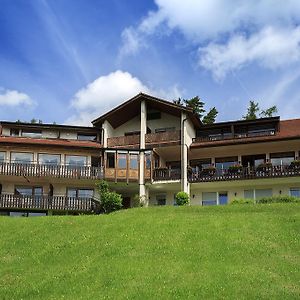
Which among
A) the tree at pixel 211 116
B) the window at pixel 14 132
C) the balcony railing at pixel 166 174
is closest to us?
the balcony railing at pixel 166 174

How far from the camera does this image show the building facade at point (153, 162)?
130 feet

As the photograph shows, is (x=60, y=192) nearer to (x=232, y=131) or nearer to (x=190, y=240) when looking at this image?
(x=232, y=131)

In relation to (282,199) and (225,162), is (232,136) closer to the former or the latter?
(225,162)

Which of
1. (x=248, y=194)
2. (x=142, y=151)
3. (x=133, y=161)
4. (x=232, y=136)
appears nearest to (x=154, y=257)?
(x=133, y=161)

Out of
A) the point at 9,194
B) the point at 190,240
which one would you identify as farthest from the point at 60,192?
the point at 190,240

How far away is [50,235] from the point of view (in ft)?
78.8

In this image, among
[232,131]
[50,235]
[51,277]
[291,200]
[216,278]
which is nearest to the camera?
[216,278]

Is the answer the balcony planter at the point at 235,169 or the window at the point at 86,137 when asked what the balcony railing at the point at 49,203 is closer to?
the window at the point at 86,137

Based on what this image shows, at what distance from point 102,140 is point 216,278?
29.3 meters

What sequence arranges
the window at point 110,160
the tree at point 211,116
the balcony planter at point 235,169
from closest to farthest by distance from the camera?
the balcony planter at point 235,169
the window at point 110,160
the tree at point 211,116

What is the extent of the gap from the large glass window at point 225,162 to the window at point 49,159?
1361 centimetres

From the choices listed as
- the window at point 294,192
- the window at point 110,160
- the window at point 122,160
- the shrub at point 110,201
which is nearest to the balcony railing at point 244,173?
the window at point 294,192

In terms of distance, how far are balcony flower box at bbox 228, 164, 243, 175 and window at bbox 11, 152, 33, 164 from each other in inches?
652

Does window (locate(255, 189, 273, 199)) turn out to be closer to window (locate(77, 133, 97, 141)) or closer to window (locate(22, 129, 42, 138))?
window (locate(77, 133, 97, 141))
